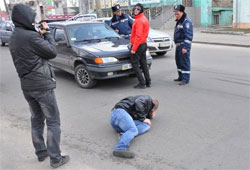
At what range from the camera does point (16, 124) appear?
203 inches

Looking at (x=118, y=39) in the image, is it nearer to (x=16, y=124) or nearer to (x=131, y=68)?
(x=131, y=68)

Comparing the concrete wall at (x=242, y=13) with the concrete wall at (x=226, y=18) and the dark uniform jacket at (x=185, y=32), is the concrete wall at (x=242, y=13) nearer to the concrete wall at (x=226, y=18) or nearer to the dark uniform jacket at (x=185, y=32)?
the concrete wall at (x=226, y=18)

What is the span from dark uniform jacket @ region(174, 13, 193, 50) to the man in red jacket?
0.84m

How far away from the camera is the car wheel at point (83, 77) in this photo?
6906mm

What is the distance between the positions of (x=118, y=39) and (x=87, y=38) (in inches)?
33.1

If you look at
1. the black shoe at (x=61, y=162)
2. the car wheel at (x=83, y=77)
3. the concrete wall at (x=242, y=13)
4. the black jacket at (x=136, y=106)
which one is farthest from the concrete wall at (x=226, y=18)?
the black shoe at (x=61, y=162)

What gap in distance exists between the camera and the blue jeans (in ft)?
12.5

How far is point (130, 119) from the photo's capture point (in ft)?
13.3

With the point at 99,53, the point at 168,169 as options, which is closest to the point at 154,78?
the point at 99,53

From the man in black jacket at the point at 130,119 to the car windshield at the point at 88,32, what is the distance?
3.66m

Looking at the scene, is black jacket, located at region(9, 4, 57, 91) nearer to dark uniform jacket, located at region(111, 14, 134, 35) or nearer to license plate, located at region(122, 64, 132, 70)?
license plate, located at region(122, 64, 132, 70)

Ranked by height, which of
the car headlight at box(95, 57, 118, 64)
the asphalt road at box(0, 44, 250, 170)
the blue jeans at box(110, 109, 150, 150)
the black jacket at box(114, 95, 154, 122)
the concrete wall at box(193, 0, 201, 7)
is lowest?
the asphalt road at box(0, 44, 250, 170)

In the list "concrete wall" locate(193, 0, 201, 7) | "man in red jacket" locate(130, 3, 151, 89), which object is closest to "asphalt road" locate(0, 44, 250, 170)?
"man in red jacket" locate(130, 3, 151, 89)

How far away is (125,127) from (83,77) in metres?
3.32
